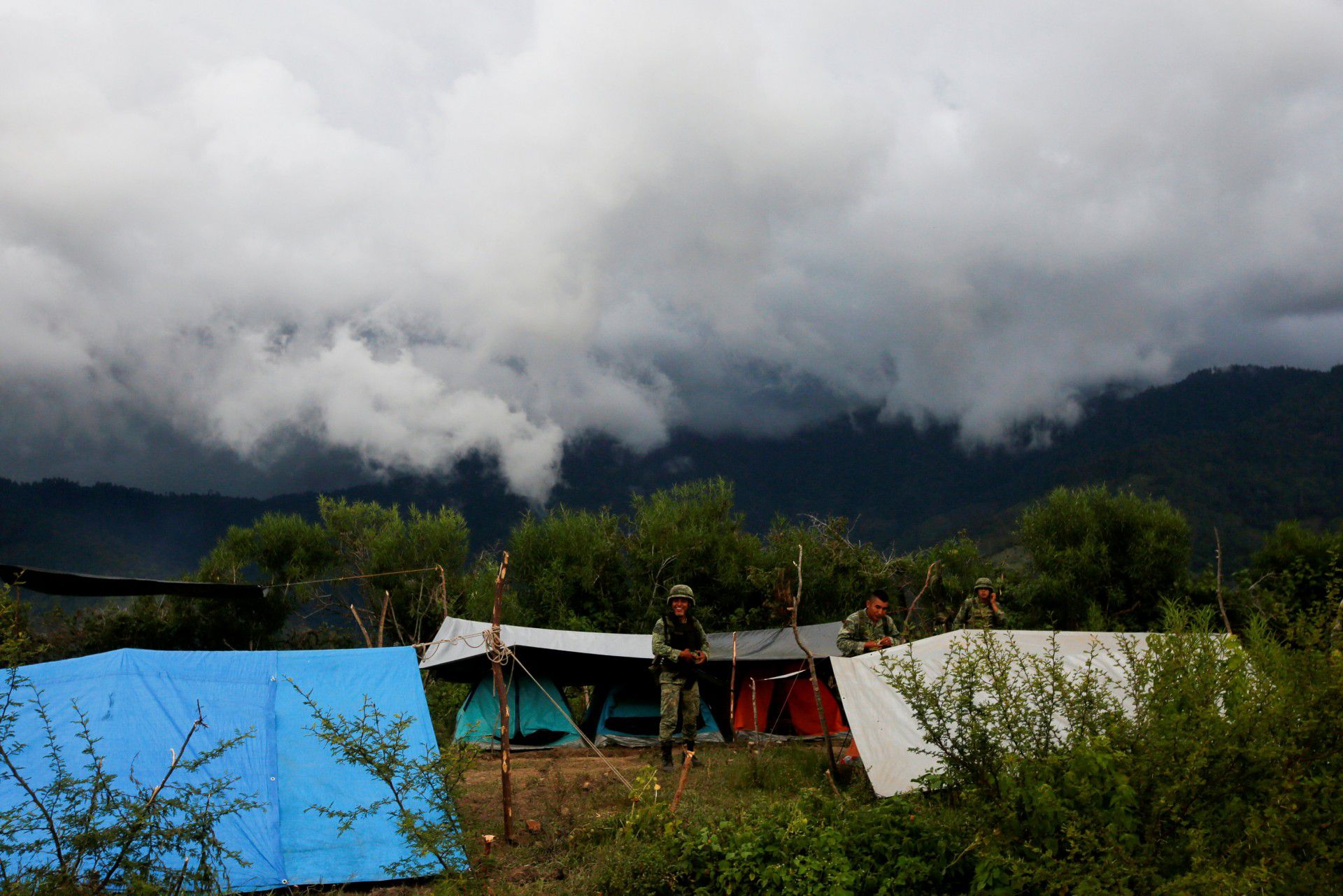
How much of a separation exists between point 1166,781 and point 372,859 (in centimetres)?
520

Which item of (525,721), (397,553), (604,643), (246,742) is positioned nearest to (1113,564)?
(604,643)

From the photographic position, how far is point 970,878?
479 centimetres

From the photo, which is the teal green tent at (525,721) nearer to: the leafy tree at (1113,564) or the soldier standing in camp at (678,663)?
the soldier standing in camp at (678,663)

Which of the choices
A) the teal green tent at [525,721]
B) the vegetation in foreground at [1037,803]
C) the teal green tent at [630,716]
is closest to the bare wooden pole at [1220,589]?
the vegetation in foreground at [1037,803]

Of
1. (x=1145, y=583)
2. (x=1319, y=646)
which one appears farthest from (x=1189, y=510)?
(x=1319, y=646)

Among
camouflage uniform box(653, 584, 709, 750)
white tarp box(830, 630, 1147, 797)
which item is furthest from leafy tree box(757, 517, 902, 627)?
white tarp box(830, 630, 1147, 797)

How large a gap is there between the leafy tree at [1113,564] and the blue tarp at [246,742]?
1650 centimetres

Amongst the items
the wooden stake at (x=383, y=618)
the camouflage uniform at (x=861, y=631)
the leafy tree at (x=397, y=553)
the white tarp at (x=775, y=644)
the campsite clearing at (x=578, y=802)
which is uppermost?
the leafy tree at (x=397, y=553)

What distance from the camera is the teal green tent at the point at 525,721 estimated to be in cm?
1251

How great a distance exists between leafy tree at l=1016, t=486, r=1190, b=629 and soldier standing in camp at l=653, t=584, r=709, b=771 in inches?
494

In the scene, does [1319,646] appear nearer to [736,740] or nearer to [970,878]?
[970,878]

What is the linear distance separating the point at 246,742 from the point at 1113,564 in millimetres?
18788

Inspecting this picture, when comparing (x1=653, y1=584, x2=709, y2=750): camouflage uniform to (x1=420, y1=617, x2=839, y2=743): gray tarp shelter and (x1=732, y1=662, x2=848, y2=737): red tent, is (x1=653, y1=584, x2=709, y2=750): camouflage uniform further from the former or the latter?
(x1=732, y1=662, x2=848, y2=737): red tent

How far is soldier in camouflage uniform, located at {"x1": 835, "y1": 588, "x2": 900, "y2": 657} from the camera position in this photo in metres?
9.22
